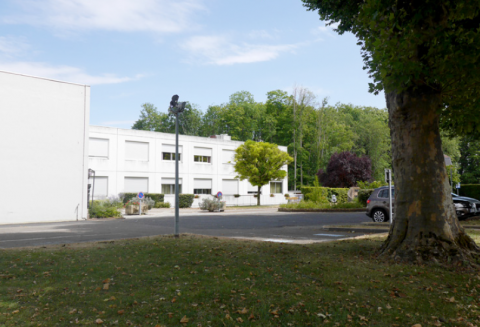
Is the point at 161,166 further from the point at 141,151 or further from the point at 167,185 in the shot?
the point at 141,151

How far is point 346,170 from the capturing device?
1960 inches

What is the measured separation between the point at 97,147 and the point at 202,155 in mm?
11675

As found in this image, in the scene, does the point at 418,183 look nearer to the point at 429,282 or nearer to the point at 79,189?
the point at 429,282

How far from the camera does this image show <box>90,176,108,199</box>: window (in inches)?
1365

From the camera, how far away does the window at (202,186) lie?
→ 139ft

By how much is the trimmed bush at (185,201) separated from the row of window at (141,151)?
5112 mm

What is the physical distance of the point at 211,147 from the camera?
44062 mm

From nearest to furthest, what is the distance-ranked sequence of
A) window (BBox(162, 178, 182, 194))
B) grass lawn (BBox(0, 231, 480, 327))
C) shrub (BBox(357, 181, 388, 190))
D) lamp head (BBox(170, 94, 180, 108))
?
grass lawn (BBox(0, 231, 480, 327)) < lamp head (BBox(170, 94, 180, 108)) < shrub (BBox(357, 181, 388, 190)) < window (BBox(162, 178, 182, 194))

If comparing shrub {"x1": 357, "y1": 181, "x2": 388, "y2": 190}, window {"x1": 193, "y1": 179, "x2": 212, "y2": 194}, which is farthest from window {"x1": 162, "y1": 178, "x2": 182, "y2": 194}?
shrub {"x1": 357, "y1": 181, "x2": 388, "y2": 190}

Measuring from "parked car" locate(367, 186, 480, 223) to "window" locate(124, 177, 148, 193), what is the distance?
81.6ft

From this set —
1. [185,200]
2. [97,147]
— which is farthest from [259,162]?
[97,147]

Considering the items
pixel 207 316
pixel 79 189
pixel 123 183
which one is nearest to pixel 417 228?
pixel 207 316

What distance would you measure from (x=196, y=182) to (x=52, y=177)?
21895mm

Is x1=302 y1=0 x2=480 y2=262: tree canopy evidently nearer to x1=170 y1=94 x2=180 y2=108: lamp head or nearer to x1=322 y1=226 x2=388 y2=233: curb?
x1=170 y1=94 x2=180 y2=108: lamp head
